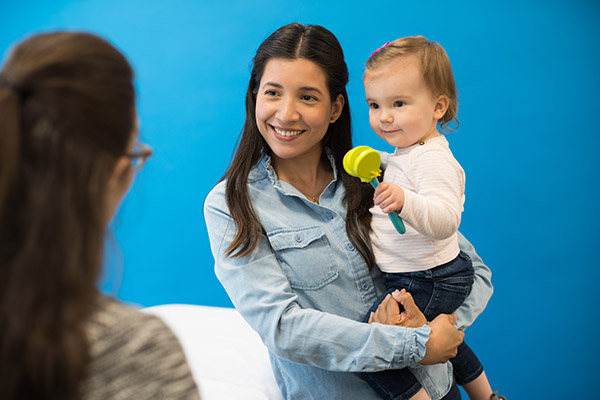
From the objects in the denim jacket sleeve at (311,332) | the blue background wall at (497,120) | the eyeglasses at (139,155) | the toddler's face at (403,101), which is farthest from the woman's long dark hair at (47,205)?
the blue background wall at (497,120)

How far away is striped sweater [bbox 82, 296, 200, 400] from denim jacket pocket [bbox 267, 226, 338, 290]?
0.64 meters

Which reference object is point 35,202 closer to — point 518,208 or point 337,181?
point 337,181

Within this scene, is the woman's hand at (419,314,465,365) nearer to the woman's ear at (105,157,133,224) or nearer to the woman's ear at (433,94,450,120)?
the woman's ear at (433,94,450,120)

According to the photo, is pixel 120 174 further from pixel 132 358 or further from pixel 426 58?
pixel 426 58

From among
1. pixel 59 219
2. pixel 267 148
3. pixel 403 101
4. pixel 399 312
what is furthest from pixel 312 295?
pixel 59 219

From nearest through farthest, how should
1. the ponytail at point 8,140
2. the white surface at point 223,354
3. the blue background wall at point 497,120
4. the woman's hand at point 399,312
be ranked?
the ponytail at point 8,140
the woman's hand at point 399,312
the white surface at point 223,354
the blue background wall at point 497,120

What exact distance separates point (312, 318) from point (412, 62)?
664 millimetres

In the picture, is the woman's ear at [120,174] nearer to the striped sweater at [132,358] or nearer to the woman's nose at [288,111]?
the striped sweater at [132,358]

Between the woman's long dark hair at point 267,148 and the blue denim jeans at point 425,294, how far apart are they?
4.6 inches

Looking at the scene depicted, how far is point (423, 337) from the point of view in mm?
1301

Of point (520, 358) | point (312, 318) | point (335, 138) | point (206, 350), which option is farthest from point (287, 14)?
point (520, 358)

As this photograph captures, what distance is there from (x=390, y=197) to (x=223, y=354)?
88 centimetres

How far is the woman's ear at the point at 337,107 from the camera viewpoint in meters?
1.57

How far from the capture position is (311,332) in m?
1.27
